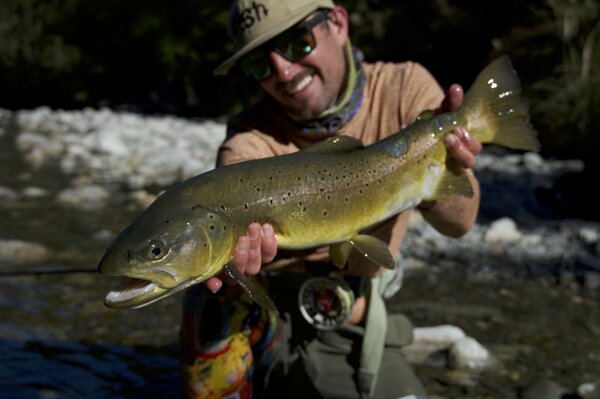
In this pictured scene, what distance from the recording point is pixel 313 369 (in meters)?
3.44

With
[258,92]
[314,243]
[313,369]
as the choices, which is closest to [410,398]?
[313,369]

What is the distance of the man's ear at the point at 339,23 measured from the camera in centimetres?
331

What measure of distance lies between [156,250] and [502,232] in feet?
14.0

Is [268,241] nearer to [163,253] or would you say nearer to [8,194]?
[163,253]

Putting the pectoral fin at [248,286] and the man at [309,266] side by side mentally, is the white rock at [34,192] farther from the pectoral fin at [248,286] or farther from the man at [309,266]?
the pectoral fin at [248,286]

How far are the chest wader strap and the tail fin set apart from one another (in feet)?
3.05

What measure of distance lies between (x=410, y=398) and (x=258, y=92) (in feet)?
48.2

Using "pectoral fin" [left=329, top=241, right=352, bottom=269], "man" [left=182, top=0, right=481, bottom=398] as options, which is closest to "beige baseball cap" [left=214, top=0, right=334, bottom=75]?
"man" [left=182, top=0, right=481, bottom=398]

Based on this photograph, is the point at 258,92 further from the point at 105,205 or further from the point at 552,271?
the point at 552,271

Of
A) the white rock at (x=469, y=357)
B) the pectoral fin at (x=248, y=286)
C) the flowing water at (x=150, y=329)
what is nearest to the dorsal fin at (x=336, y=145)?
the pectoral fin at (x=248, y=286)

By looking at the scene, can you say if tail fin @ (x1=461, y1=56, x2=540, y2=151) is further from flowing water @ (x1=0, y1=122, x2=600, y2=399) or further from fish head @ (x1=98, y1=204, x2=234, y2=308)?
flowing water @ (x1=0, y1=122, x2=600, y2=399)

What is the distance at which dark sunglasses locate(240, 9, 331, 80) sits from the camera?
315 cm

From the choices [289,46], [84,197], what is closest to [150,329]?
[289,46]

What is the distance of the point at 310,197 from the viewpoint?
2562 mm
